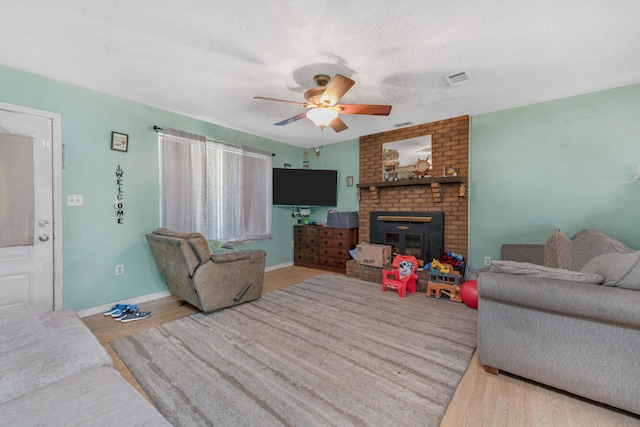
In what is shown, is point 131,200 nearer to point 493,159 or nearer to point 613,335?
point 613,335

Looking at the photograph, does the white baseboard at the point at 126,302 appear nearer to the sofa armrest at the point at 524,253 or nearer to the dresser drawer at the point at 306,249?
the dresser drawer at the point at 306,249

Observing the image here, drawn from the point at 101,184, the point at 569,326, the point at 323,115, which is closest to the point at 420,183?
the point at 323,115

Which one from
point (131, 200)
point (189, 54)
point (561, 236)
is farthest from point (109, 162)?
point (561, 236)

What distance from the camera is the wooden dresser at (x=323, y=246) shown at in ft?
14.7

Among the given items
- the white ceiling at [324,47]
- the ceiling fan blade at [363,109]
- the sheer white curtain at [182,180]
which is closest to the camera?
the white ceiling at [324,47]

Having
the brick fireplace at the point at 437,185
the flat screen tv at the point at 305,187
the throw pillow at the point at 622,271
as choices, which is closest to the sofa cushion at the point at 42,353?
the throw pillow at the point at 622,271

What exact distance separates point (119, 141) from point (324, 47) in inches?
101

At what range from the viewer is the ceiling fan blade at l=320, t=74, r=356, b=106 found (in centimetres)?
198

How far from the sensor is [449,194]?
3.80 meters

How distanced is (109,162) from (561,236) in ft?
15.7

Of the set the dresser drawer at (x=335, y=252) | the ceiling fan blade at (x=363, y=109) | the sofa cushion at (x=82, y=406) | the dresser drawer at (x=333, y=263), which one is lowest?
the dresser drawer at (x=333, y=263)

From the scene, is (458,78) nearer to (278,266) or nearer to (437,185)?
(437,185)

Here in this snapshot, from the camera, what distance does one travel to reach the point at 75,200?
2639 millimetres

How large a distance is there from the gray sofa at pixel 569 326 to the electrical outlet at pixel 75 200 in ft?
12.5
